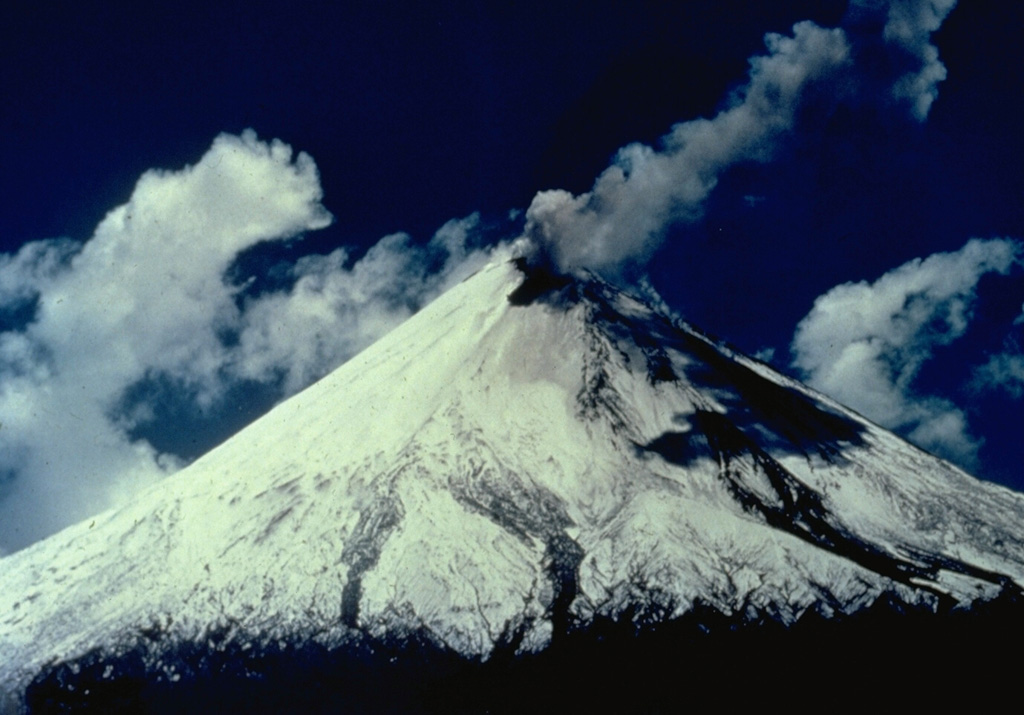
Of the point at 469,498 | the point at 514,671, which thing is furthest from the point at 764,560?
the point at 469,498

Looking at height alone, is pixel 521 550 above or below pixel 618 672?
above

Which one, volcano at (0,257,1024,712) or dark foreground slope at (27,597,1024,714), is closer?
dark foreground slope at (27,597,1024,714)

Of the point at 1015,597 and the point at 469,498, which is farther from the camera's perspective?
the point at 469,498

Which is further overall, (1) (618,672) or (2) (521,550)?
(2) (521,550)

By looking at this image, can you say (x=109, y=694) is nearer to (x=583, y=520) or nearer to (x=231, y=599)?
(x=231, y=599)

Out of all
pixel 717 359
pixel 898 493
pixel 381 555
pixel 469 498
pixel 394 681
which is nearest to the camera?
pixel 394 681

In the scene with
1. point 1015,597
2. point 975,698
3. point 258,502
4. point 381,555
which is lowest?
point 975,698

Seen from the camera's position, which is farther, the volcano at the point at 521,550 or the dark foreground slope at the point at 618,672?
the volcano at the point at 521,550

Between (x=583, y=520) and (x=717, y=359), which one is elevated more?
(x=717, y=359)
